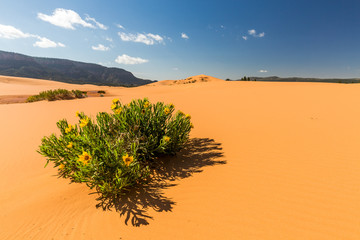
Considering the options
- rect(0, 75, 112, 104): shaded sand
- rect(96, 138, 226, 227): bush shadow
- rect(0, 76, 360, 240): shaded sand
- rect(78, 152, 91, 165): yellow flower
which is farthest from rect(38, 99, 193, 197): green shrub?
rect(0, 75, 112, 104): shaded sand

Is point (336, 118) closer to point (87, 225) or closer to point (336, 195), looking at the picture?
point (336, 195)

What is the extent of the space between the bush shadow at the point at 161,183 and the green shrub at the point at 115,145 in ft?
0.44

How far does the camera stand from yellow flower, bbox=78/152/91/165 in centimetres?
190

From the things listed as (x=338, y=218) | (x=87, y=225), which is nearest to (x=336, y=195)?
(x=338, y=218)

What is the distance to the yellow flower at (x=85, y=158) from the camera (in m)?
1.90

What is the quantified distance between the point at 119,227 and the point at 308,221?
2.02 m

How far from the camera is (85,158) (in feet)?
6.51

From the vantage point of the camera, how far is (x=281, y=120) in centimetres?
522

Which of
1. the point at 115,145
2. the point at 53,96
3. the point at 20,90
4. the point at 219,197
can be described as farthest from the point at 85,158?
the point at 20,90

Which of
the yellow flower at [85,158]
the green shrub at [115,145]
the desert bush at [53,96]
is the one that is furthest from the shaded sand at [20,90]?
the yellow flower at [85,158]

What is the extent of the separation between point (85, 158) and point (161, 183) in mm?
1146

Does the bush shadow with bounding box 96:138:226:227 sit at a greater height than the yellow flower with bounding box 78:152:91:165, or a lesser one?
lesser

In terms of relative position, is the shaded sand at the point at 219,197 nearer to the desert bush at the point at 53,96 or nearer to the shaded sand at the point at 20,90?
the desert bush at the point at 53,96

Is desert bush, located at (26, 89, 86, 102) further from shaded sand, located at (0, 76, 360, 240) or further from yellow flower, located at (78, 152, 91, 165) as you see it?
yellow flower, located at (78, 152, 91, 165)
